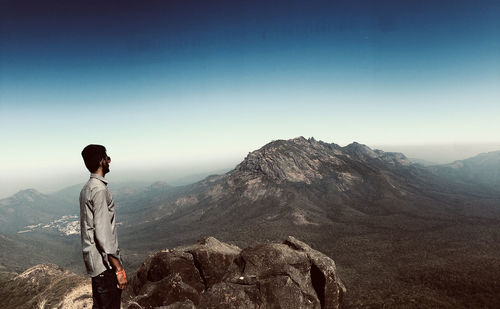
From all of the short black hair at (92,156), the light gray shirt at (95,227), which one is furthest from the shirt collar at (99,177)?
the short black hair at (92,156)

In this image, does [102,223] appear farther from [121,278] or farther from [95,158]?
[95,158]

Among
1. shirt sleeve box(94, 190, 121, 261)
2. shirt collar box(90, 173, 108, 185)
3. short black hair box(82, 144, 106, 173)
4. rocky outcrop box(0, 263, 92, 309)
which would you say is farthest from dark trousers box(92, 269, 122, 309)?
rocky outcrop box(0, 263, 92, 309)

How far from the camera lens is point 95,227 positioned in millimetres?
5906

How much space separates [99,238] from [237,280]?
374 inches

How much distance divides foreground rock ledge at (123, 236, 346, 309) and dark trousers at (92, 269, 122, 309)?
18.4 feet

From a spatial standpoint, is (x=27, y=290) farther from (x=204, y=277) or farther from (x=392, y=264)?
(x=392, y=264)

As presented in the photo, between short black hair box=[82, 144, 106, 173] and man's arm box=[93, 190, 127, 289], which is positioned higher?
short black hair box=[82, 144, 106, 173]

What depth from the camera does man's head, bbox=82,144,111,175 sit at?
21.4 feet

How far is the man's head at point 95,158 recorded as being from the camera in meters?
6.54

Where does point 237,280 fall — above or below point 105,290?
below

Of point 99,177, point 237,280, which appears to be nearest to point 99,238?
point 99,177

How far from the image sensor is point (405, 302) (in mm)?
35500

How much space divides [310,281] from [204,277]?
7.38m

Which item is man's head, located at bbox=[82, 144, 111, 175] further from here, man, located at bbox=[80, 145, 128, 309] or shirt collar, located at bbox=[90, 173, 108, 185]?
shirt collar, located at bbox=[90, 173, 108, 185]
